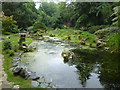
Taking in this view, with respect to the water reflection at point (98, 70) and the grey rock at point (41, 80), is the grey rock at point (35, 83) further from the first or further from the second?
the water reflection at point (98, 70)

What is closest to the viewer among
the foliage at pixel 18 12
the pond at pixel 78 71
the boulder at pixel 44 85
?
the boulder at pixel 44 85

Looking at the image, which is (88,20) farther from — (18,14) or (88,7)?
(18,14)

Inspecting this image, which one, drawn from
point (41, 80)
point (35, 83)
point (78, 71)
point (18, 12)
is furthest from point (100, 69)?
point (18, 12)

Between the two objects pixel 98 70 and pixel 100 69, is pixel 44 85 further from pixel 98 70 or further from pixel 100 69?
pixel 100 69

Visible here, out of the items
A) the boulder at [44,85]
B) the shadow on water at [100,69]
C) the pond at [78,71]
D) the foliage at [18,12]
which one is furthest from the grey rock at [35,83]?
the foliage at [18,12]

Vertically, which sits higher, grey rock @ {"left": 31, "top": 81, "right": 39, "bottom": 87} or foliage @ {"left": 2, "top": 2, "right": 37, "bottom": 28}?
foliage @ {"left": 2, "top": 2, "right": 37, "bottom": 28}

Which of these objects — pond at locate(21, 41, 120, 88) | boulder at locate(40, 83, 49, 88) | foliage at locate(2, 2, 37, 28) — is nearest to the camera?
boulder at locate(40, 83, 49, 88)

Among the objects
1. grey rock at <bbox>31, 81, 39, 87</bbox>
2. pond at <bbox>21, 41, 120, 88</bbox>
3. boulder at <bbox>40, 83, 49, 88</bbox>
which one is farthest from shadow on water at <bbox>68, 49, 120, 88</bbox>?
grey rock at <bbox>31, 81, 39, 87</bbox>

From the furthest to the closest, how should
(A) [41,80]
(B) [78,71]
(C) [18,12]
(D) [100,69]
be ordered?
(C) [18,12] → (D) [100,69] → (B) [78,71] → (A) [41,80]

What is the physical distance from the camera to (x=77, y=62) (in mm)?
6723

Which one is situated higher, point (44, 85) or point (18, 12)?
point (18, 12)

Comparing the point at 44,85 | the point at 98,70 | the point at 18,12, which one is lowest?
the point at 44,85

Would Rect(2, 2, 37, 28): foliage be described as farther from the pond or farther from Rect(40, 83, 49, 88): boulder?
Rect(40, 83, 49, 88): boulder

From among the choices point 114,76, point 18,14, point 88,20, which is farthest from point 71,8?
point 114,76
